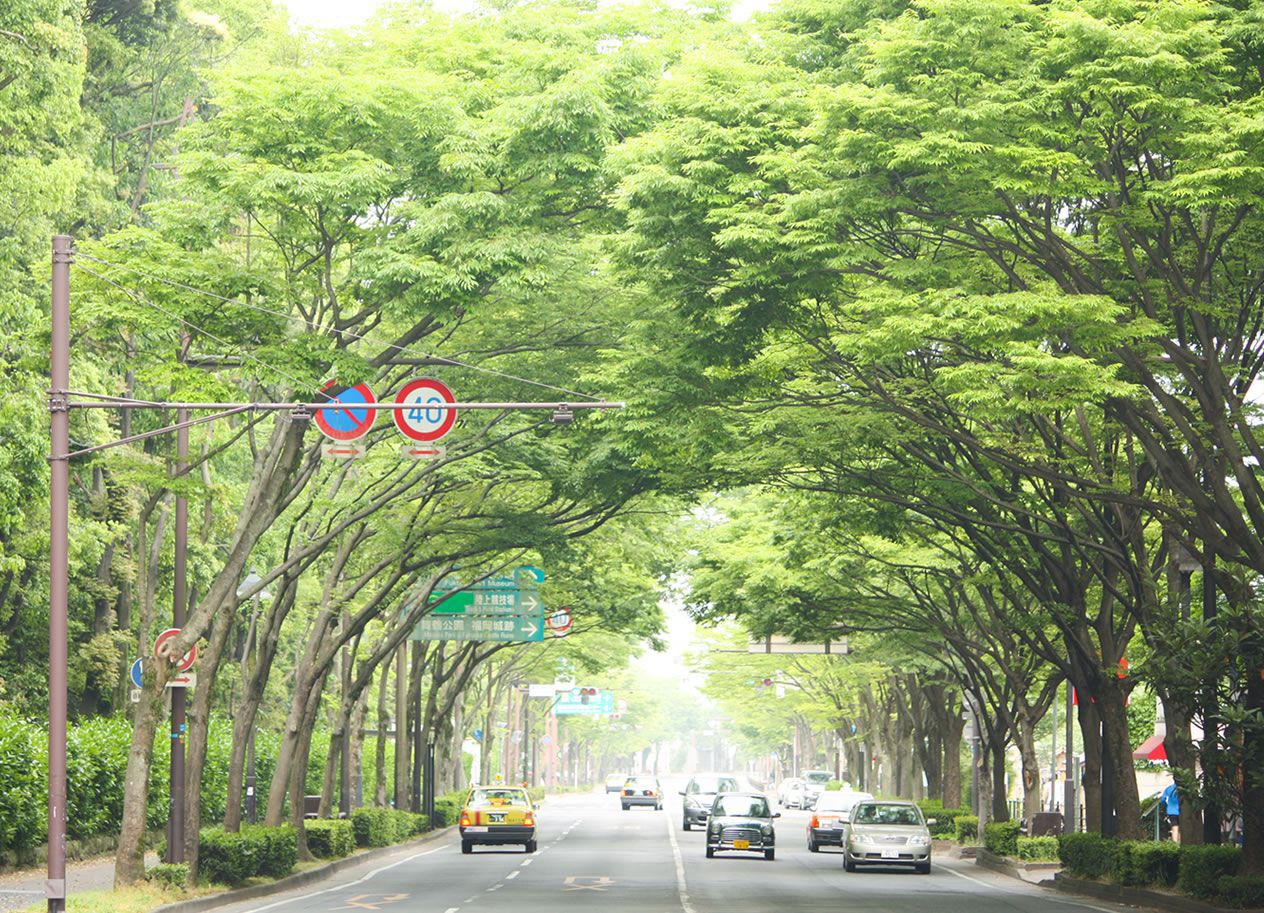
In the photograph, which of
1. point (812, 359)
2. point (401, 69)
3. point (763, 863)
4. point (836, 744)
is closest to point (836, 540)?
point (763, 863)

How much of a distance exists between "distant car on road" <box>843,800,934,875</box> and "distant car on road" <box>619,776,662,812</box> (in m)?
51.4

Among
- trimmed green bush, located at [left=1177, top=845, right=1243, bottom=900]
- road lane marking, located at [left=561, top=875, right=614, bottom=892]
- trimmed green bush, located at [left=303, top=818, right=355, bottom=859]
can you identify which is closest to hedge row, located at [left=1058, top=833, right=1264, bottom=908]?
trimmed green bush, located at [left=1177, top=845, right=1243, bottom=900]

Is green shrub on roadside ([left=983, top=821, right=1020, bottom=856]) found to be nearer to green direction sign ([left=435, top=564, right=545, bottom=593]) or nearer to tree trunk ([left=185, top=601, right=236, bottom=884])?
green direction sign ([left=435, top=564, right=545, bottom=593])

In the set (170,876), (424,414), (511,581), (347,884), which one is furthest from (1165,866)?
(511,581)

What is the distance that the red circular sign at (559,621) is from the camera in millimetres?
49938

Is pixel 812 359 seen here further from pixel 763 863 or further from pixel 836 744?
pixel 836 744

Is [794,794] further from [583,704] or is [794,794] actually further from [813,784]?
[583,704]

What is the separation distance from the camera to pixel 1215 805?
24391 millimetres

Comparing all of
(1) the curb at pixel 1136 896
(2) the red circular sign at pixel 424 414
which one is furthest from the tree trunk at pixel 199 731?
(1) the curb at pixel 1136 896

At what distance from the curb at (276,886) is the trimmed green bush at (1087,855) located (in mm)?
13509

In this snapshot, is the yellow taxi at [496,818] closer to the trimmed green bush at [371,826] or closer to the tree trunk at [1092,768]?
the trimmed green bush at [371,826]

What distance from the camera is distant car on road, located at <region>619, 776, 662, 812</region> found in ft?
290

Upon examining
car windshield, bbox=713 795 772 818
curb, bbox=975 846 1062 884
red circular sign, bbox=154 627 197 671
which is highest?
red circular sign, bbox=154 627 197 671

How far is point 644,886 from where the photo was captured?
30.4 metres
